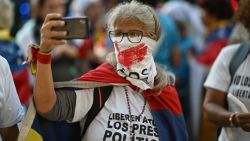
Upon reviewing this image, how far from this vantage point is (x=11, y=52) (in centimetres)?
528

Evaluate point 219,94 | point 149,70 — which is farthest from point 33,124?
point 219,94

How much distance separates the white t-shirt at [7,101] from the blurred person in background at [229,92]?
1.32 metres

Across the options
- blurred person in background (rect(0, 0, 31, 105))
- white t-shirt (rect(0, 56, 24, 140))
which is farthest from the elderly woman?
blurred person in background (rect(0, 0, 31, 105))

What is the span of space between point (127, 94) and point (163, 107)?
0.23 m

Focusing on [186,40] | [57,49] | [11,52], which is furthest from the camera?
[186,40]

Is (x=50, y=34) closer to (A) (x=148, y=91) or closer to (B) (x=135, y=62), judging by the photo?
(B) (x=135, y=62)

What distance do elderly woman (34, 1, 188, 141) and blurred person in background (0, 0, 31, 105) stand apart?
1.41 m

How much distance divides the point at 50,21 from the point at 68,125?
66 centimetres

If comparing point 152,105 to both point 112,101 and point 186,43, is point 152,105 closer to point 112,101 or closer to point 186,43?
point 112,101

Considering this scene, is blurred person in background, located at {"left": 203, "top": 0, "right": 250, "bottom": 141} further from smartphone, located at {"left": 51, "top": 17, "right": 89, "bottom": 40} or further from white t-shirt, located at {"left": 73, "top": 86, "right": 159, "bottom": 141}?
smartphone, located at {"left": 51, "top": 17, "right": 89, "bottom": 40}

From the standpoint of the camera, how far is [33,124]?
144 inches

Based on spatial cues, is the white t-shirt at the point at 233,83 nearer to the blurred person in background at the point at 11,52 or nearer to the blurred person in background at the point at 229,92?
the blurred person in background at the point at 229,92

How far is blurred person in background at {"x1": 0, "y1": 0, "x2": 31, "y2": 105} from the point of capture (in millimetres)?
5109

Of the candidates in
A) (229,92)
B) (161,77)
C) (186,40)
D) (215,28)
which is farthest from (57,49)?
(161,77)
